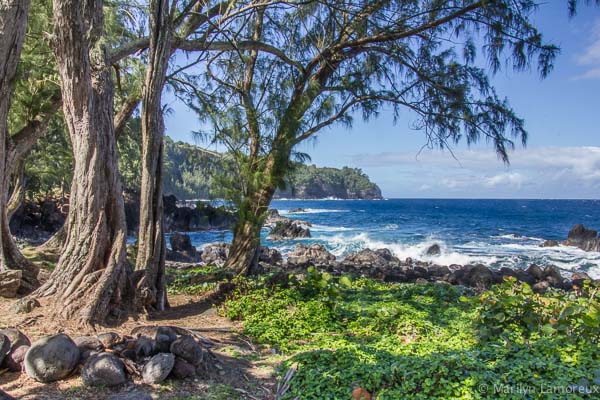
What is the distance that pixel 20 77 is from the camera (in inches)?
279

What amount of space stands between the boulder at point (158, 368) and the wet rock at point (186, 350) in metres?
0.08

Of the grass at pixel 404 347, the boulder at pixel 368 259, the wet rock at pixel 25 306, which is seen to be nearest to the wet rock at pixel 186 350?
the grass at pixel 404 347

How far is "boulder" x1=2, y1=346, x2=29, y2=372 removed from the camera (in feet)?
9.52

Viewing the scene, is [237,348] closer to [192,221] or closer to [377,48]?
[377,48]

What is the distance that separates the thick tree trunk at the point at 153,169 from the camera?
4684 mm

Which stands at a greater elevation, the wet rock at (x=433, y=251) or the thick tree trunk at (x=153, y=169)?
the thick tree trunk at (x=153, y=169)

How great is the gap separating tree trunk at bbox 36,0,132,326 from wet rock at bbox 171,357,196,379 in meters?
1.37

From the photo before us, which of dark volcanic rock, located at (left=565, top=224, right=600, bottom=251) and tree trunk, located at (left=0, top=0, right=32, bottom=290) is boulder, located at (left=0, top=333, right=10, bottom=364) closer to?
tree trunk, located at (left=0, top=0, right=32, bottom=290)

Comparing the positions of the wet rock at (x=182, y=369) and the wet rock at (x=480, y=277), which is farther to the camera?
the wet rock at (x=480, y=277)

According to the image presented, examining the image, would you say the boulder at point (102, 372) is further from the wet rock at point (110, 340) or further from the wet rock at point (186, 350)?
the wet rock at point (186, 350)

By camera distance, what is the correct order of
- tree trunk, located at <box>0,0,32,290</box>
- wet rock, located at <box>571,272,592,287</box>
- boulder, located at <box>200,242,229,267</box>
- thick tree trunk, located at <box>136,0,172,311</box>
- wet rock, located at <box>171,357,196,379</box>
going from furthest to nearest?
boulder, located at <box>200,242,229,267</box>, wet rock, located at <box>571,272,592,287</box>, thick tree trunk, located at <box>136,0,172,311</box>, tree trunk, located at <box>0,0,32,290</box>, wet rock, located at <box>171,357,196,379</box>

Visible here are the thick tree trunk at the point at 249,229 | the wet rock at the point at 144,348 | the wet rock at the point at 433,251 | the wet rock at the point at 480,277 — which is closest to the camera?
the wet rock at the point at 144,348

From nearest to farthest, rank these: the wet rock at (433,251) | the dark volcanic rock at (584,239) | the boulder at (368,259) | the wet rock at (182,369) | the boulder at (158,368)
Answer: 1. the boulder at (158,368)
2. the wet rock at (182,369)
3. the boulder at (368,259)
4. the wet rock at (433,251)
5. the dark volcanic rock at (584,239)

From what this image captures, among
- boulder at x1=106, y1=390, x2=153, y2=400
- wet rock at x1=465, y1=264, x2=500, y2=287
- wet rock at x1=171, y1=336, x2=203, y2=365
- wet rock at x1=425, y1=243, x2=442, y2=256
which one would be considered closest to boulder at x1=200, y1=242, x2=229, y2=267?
wet rock at x1=465, y1=264, x2=500, y2=287
